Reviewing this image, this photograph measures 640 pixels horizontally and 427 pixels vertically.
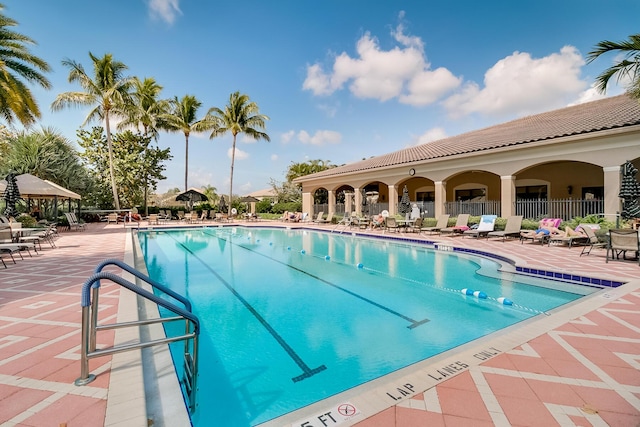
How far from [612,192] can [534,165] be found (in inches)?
117

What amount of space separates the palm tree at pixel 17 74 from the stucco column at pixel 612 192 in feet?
75.6

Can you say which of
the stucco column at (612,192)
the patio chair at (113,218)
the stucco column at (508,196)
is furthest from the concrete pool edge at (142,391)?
the patio chair at (113,218)

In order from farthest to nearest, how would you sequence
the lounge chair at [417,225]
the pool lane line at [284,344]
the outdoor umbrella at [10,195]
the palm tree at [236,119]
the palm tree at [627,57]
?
1. the palm tree at [236,119]
2. the lounge chair at [417,225]
3. the outdoor umbrella at [10,195]
4. the palm tree at [627,57]
5. the pool lane line at [284,344]

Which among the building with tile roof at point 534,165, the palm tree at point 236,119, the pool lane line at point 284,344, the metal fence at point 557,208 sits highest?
the palm tree at point 236,119

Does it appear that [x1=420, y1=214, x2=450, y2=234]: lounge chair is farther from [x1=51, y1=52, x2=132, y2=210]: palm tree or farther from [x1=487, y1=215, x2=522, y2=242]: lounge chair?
[x1=51, y1=52, x2=132, y2=210]: palm tree

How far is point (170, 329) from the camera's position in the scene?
4957 mm

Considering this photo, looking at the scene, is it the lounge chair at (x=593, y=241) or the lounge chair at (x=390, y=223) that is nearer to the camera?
the lounge chair at (x=593, y=241)

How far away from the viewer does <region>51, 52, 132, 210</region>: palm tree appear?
22000mm

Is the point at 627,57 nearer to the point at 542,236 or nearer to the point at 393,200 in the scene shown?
the point at 542,236

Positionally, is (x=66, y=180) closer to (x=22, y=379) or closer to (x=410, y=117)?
(x=410, y=117)

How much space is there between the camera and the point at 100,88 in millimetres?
22656

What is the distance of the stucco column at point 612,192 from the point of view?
36.6ft

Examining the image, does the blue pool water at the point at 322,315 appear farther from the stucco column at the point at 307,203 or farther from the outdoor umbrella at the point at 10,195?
the stucco column at the point at 307,203

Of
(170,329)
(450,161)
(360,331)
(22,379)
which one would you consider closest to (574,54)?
(450,161)
